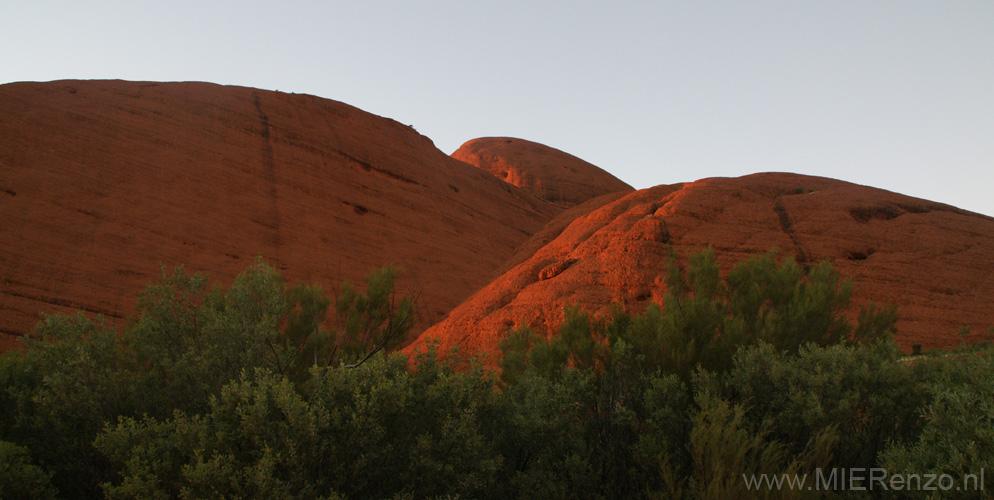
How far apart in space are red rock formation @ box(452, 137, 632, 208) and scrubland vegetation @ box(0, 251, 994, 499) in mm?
31142

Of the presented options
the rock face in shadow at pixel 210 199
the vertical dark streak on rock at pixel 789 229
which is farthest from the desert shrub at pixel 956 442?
the rock face in shadow at pixel 210 199

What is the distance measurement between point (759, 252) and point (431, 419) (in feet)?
40.1

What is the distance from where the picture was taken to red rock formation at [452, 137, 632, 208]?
3912 cm

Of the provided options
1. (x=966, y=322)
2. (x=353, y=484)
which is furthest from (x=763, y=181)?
(x=353, y=484)

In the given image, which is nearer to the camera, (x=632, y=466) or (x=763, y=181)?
(x=632, y=466)

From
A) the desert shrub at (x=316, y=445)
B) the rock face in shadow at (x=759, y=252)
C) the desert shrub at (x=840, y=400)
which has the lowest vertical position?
the desert shrub at (x=316, y=445)

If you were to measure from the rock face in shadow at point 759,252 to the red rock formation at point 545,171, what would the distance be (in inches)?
766

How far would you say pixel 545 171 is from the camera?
4031cm

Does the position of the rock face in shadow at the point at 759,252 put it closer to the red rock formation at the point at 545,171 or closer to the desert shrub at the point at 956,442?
the desert shrub at the point at 956,442

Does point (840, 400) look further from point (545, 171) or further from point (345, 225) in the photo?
point (545, 171)

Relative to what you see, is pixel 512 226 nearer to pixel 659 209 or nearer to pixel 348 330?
pixel 659 209

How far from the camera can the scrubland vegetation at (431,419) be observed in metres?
4.93

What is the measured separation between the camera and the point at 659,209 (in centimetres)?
1706

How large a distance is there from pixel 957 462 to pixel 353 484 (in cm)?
481
